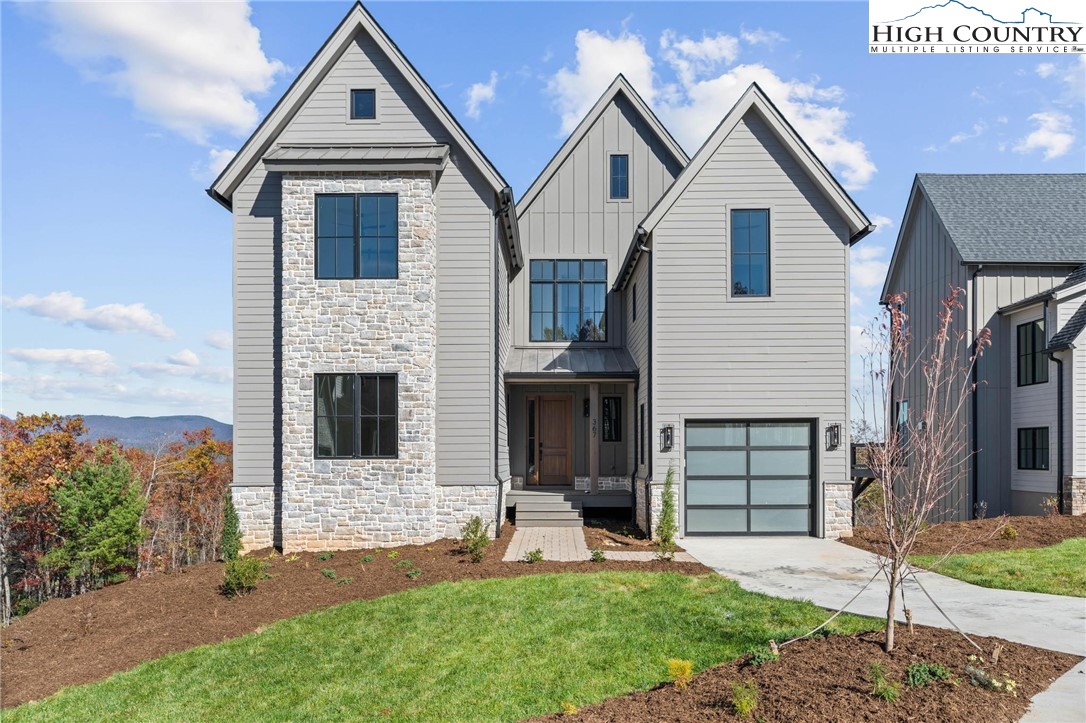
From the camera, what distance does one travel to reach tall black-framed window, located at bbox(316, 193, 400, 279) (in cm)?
1320

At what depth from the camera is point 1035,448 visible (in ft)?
55.4

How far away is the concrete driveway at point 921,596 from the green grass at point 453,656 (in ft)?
3.30

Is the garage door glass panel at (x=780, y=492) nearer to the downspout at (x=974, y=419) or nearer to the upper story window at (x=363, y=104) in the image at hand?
the downspout at (x=974, y=419)

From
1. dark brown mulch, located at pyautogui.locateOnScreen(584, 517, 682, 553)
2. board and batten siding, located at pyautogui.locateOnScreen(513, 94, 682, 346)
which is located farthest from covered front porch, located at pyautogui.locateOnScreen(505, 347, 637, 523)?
board and batten siding, located at pyautogui.locateOnScreen(513, 94, 682, 346)

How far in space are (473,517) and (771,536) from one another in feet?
19.1

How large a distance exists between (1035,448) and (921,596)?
35.2ft

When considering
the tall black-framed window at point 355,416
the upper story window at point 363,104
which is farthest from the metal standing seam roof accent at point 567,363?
Result: the upper story window at point 363,104

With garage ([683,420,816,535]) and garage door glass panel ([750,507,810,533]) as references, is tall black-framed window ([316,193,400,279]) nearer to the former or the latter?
garage ([683,420,816,535])

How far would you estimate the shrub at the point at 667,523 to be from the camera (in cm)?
1188

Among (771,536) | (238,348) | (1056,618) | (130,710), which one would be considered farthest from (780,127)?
(130,710)

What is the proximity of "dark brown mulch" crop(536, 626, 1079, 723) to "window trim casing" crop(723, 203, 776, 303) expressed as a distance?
805 centimetres

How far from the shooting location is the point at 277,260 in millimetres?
13703

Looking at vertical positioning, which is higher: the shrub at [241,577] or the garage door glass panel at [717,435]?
the garage door glass panel at [717,435]

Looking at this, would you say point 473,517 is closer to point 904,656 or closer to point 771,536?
point 771,536
